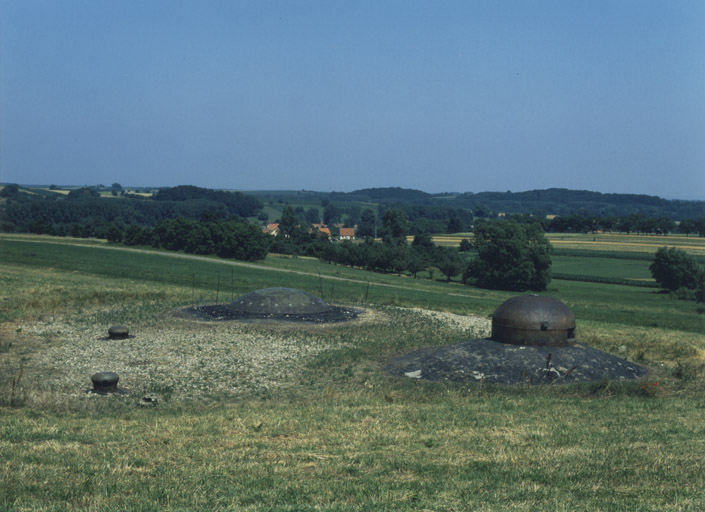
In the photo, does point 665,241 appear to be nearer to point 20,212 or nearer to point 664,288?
point 664,288

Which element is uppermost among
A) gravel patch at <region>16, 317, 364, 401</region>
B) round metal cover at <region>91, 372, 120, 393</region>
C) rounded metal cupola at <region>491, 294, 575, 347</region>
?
rounded metal cupola at <region>491, 294, 575, 347</region>

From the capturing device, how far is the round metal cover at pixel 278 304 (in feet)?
100

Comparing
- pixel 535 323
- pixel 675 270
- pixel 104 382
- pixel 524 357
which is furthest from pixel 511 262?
pixel 104 382

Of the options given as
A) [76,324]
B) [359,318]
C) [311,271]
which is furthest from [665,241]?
[76,324]

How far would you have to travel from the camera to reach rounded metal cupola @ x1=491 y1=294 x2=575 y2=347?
21.0m

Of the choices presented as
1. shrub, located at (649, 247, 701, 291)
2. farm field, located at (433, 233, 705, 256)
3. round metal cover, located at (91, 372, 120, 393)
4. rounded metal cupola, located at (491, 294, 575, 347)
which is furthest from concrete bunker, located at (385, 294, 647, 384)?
farm field, located at (433, 233, 705, 256)

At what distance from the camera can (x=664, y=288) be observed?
250 feet

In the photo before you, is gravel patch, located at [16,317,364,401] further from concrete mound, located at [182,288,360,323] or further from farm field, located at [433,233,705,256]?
farm field, located at [433,233,705,256]

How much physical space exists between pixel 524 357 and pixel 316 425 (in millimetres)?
9066

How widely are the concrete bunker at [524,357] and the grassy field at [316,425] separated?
106cm

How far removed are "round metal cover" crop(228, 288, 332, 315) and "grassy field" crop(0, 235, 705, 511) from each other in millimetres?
2598

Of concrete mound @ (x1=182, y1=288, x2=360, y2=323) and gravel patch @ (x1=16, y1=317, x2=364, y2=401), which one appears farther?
concrete mound @ (x1=182, y1=288, x2=360, y2=323)

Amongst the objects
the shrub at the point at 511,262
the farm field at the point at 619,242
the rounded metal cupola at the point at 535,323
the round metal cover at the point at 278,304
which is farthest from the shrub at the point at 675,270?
the rounded metal cupola at the point at 535,323

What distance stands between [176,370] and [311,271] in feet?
163
